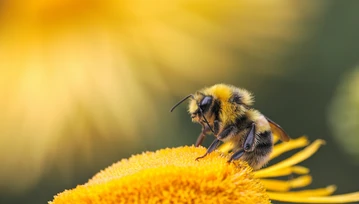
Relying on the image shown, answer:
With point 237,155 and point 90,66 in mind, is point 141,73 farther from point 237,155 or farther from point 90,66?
point 237,155

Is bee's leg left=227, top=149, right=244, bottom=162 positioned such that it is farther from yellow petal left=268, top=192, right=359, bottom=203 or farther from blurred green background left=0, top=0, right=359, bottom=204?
blurred green background left=0, top=0, right=359, bottom=204

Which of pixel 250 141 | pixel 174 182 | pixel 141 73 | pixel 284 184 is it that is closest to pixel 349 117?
pixel 284 184

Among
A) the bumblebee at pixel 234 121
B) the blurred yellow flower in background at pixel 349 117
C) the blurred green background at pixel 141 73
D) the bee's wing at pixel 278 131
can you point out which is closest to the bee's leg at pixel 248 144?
the bumblebee at pixel 234 121

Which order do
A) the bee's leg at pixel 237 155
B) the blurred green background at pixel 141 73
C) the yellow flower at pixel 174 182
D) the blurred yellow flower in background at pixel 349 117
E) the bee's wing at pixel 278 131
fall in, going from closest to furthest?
the yellow flower at pixel 174 182 < the bee's leg at pixel 237 155 < the bee's wing at pixel 278 131 < the blurred yellow flower in background at pixel 349 117 < the blurred green background at pixel 141 73

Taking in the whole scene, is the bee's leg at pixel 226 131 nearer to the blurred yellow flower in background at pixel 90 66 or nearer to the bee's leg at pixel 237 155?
the bee's leg at pixel 237 155

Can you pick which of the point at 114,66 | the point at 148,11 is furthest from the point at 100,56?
the point at 148,11

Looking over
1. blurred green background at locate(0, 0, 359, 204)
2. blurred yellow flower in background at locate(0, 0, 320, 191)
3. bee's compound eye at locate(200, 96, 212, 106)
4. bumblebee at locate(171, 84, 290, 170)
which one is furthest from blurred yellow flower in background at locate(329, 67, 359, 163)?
blurred yellow flower in background at locate(0, 0, 320, 191)

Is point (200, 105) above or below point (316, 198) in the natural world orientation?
above
